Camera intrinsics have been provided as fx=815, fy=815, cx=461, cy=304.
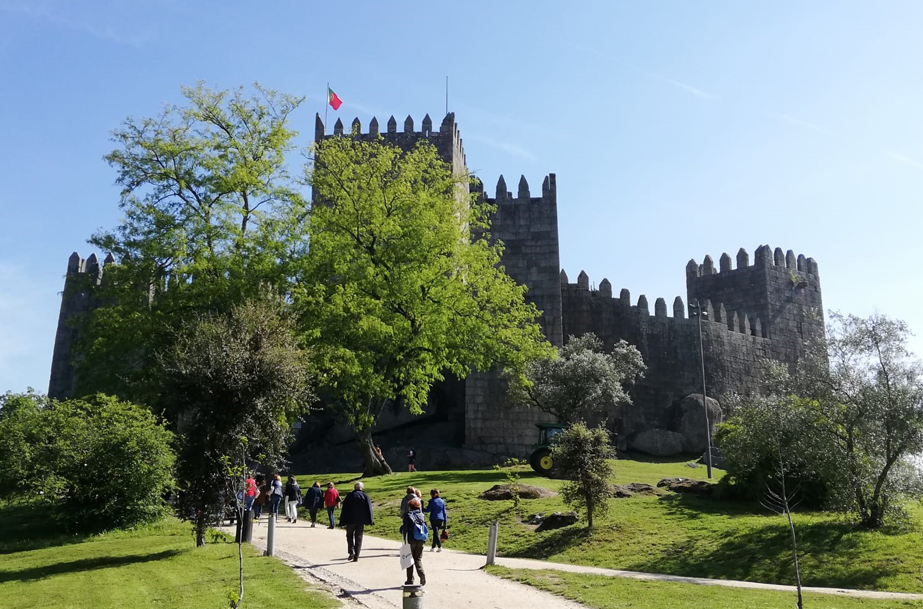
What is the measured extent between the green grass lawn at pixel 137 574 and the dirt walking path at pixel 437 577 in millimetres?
651

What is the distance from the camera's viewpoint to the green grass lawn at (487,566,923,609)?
36.2 feet

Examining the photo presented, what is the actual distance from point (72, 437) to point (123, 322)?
5.06m

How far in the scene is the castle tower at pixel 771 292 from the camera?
45.9m

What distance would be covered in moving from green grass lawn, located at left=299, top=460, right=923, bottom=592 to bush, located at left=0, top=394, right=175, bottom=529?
5305 mm

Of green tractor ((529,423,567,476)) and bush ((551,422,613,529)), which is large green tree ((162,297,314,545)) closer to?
bush ((551,422,613,529))

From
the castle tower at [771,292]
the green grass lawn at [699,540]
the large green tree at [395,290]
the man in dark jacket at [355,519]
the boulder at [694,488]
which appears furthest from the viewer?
the castle tower at [771,292]

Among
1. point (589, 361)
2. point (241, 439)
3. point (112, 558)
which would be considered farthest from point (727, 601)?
point (589, 361)

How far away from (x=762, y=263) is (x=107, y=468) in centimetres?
4015

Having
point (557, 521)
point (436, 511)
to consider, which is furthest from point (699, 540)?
point (436, 511)

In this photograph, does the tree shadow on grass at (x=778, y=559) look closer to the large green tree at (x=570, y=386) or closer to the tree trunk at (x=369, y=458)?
the tree trunk at (x=369, y=458)

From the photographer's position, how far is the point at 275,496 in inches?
635

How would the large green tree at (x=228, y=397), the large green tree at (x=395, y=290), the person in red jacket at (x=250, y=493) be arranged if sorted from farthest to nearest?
the large green tree at (x=395, y=290)
the person in red jacket at (x=250, y=493)
the large green tree at (x=228, y=397)

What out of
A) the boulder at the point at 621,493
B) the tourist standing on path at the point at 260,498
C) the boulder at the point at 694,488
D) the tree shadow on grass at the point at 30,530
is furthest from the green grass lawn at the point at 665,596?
the tree shadow on grass at the point at 30,530

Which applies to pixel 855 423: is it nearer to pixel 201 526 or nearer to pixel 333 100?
pixel 201 526
